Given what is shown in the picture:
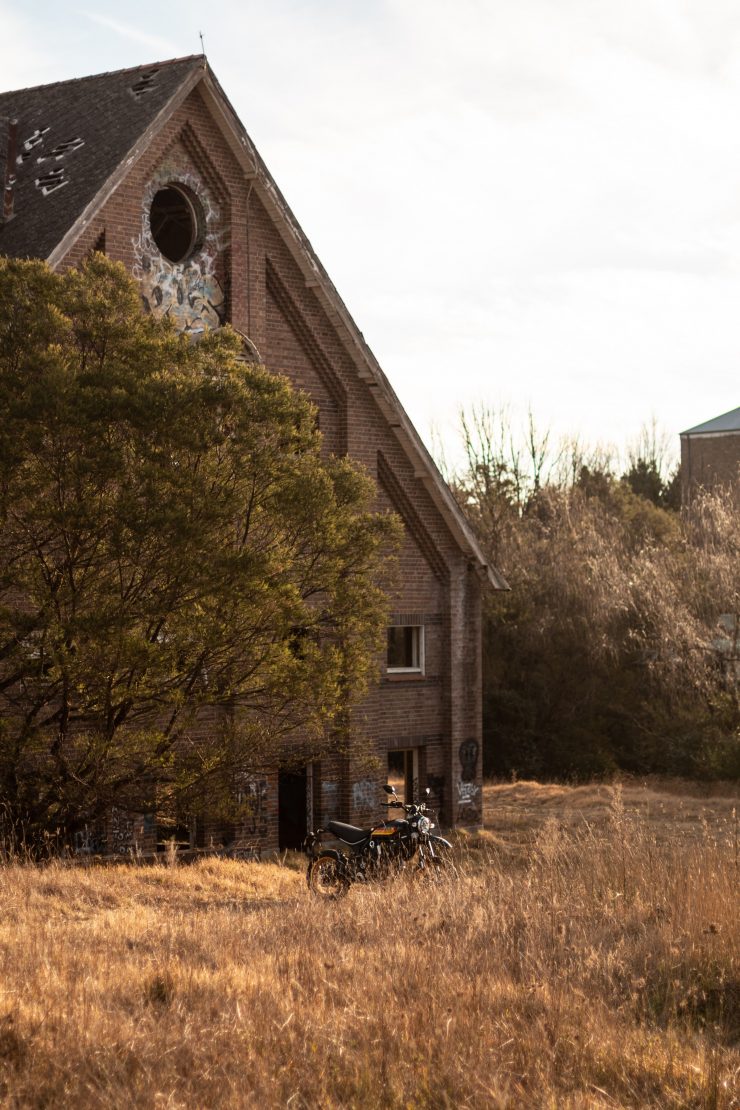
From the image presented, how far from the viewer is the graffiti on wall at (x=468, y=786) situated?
28.7 m

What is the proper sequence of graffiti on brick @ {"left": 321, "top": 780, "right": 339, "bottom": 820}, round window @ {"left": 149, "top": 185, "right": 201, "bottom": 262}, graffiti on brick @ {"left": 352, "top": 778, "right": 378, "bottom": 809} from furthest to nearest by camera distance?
graffiti on brick @ {"left": 352, "top": 778, "right": 378, "bottom": 809} → graffiti on brick @ {"left": 321, "top": 780, "right": 339, "bottom": 820} → round window @ {"left": 149, "top": 185, "right": 201, "bottom": 262}

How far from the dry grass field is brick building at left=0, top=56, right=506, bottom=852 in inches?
453

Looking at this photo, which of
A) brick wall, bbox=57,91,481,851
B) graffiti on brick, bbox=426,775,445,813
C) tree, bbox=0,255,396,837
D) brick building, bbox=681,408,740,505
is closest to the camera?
tree, bbox=0,255,396,837

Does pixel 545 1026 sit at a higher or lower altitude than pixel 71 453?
lower

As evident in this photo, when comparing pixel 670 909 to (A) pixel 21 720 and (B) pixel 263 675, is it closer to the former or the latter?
(B) pixel 263 675

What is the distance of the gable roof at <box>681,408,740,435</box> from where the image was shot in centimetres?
7188

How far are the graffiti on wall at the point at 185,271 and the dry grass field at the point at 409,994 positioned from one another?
1397 centimetres

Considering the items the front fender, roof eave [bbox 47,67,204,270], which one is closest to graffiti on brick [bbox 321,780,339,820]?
the front fender

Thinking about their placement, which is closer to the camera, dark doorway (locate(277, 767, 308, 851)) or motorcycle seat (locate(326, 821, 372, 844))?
motorcycle seat (locate(326, 821, 372, 844))

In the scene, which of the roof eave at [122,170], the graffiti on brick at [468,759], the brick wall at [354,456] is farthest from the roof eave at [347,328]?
the graffiti on brick at [468,759]

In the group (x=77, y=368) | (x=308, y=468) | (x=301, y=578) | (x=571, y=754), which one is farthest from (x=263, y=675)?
(x=571, y=754)

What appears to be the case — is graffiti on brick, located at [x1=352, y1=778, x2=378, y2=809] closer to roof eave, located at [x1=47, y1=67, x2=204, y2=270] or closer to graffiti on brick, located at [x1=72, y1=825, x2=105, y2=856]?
graffiti on brick, located at [x1=72, y1=825, x2=105, y2=856]

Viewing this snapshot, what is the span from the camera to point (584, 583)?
43.2 metres

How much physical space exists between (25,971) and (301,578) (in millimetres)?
10195
